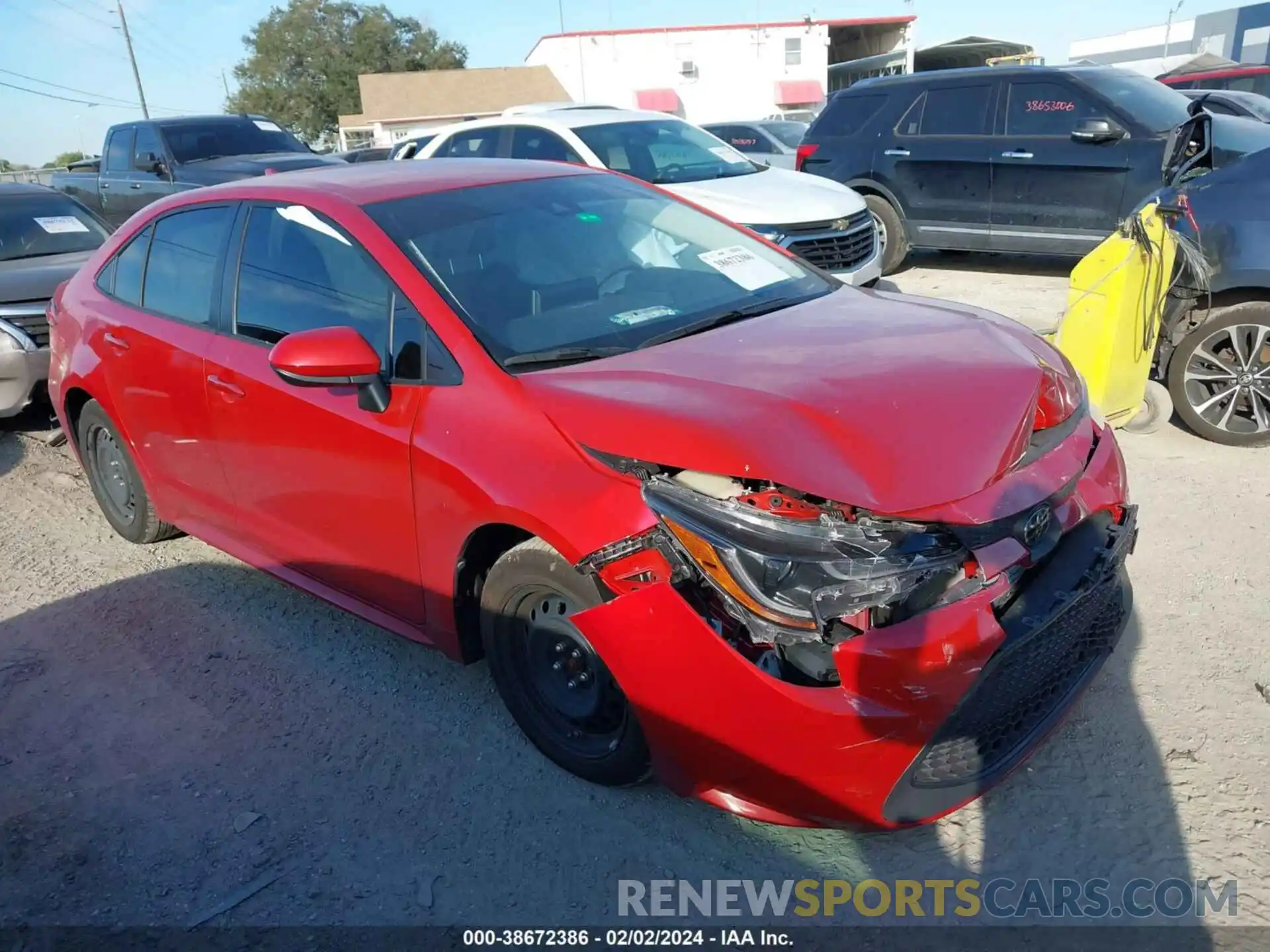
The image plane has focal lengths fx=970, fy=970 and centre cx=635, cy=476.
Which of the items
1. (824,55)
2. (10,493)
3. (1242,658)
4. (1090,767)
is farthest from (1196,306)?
(824,55)

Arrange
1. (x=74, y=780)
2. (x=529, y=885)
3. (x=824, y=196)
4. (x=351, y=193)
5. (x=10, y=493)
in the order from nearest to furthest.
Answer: (x=529, y=885), (x=74, y=780), (x=351, y=193), (x=10, y=493), (x=824, y=196)

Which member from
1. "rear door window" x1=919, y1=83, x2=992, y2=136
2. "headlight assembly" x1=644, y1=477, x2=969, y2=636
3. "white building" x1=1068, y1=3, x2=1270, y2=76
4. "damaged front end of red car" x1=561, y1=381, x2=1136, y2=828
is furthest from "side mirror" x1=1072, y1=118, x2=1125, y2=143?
"white building" x1=1068, y1=3, x2=1270, y2=76

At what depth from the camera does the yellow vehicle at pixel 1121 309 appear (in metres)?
4.79

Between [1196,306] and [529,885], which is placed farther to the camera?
[1196,306]

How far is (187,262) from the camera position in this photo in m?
3.99

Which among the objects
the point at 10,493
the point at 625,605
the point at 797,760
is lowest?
the point at 10,493

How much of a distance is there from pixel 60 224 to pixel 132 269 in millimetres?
4538

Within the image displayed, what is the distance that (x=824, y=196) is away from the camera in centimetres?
795

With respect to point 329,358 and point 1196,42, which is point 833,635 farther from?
point 1196,42

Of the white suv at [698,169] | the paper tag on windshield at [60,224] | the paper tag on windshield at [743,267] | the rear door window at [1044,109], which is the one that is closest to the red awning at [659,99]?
the white suv at [698,169]

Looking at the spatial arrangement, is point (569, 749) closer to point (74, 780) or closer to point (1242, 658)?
point (74, 780)

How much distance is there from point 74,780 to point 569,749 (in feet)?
5.42

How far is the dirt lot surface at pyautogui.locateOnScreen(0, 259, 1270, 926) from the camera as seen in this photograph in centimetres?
256

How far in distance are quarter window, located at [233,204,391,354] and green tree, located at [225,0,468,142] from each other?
61.6 metres
